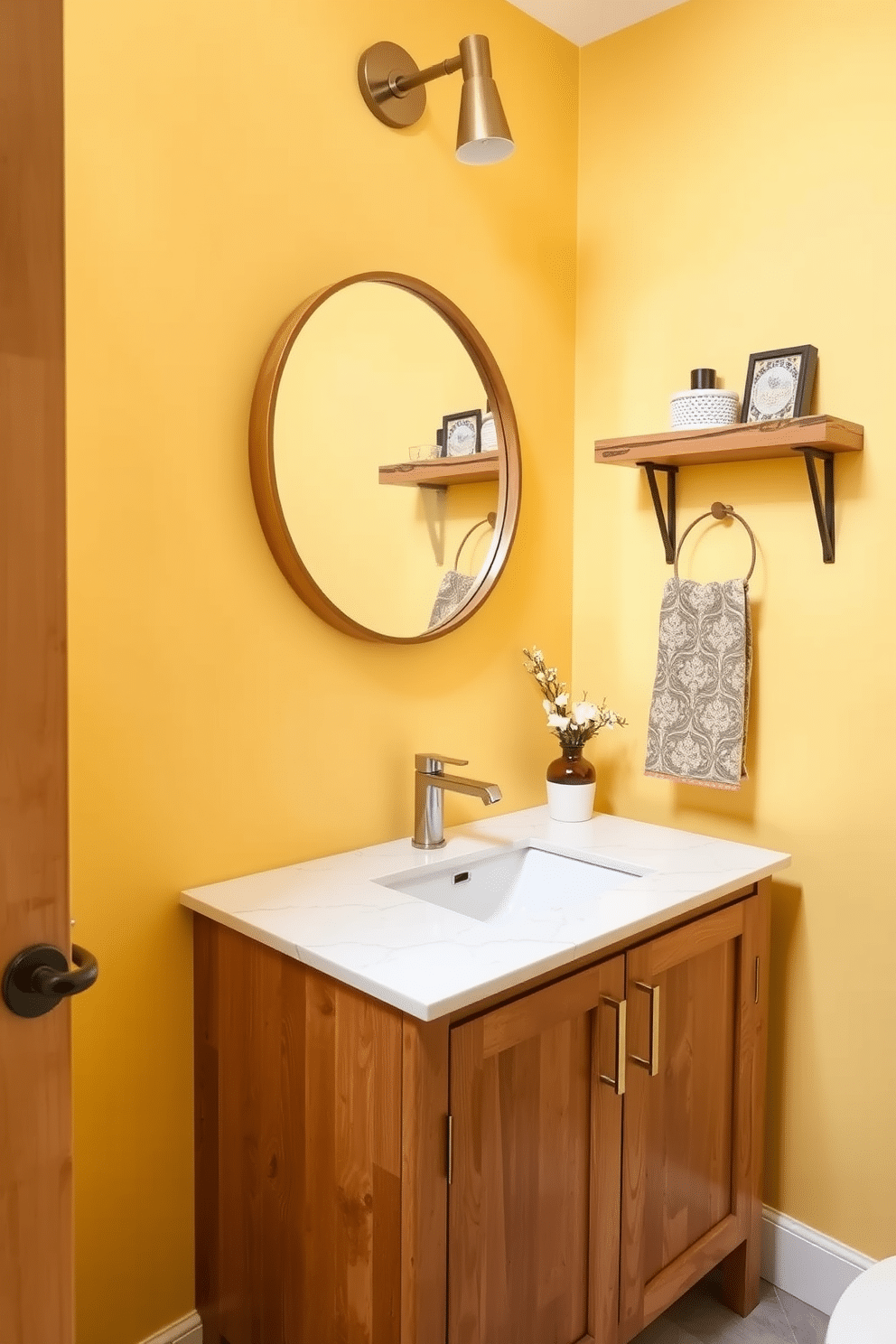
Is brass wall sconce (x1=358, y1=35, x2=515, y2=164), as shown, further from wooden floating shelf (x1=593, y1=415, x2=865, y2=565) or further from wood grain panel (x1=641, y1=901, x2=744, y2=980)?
wood grain panel (x1=641, y1=901, x2=744, y2=980)

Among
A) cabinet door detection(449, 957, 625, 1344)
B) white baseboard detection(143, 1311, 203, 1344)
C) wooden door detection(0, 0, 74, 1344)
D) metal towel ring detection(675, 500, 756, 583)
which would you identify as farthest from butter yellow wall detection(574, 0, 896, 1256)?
wooden door detection(0, 0, 74, 1344)

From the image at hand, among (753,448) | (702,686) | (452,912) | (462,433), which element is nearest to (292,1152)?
(452,912)

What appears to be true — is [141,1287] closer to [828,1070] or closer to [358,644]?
[358,644]

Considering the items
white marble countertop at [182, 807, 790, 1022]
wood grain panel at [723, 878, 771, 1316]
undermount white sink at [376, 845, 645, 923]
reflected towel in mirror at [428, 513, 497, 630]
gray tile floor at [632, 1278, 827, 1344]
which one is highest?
reflected towel in mirror at [428, 513, 497, 630]

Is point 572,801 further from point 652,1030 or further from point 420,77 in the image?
point 420,77

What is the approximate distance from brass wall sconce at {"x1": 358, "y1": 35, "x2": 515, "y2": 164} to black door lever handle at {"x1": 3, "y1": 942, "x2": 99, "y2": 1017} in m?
1.37

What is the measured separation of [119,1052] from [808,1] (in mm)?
2167

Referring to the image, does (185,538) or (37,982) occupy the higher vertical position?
(185,538)

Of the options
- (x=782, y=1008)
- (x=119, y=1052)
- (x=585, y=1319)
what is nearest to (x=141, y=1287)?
(x=119, y=1052)

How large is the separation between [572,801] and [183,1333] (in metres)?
1.13

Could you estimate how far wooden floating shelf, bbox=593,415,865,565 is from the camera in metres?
1.71

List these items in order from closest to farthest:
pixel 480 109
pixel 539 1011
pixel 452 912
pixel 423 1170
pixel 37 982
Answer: pixel 37 982, pixel 423 1170, pixel 539 1011, pixel 452 912, pixel 480 109

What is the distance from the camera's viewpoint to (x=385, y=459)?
1.79 meters

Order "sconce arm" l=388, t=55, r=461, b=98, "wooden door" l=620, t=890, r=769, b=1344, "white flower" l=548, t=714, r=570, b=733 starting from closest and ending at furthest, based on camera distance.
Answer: "wooden door" l=620, t=890, r=769, b=1344 < "sconce arm" l=388, t=55, r=461, b=98 < "white flower" l=548, t=714, r=570, b=733
